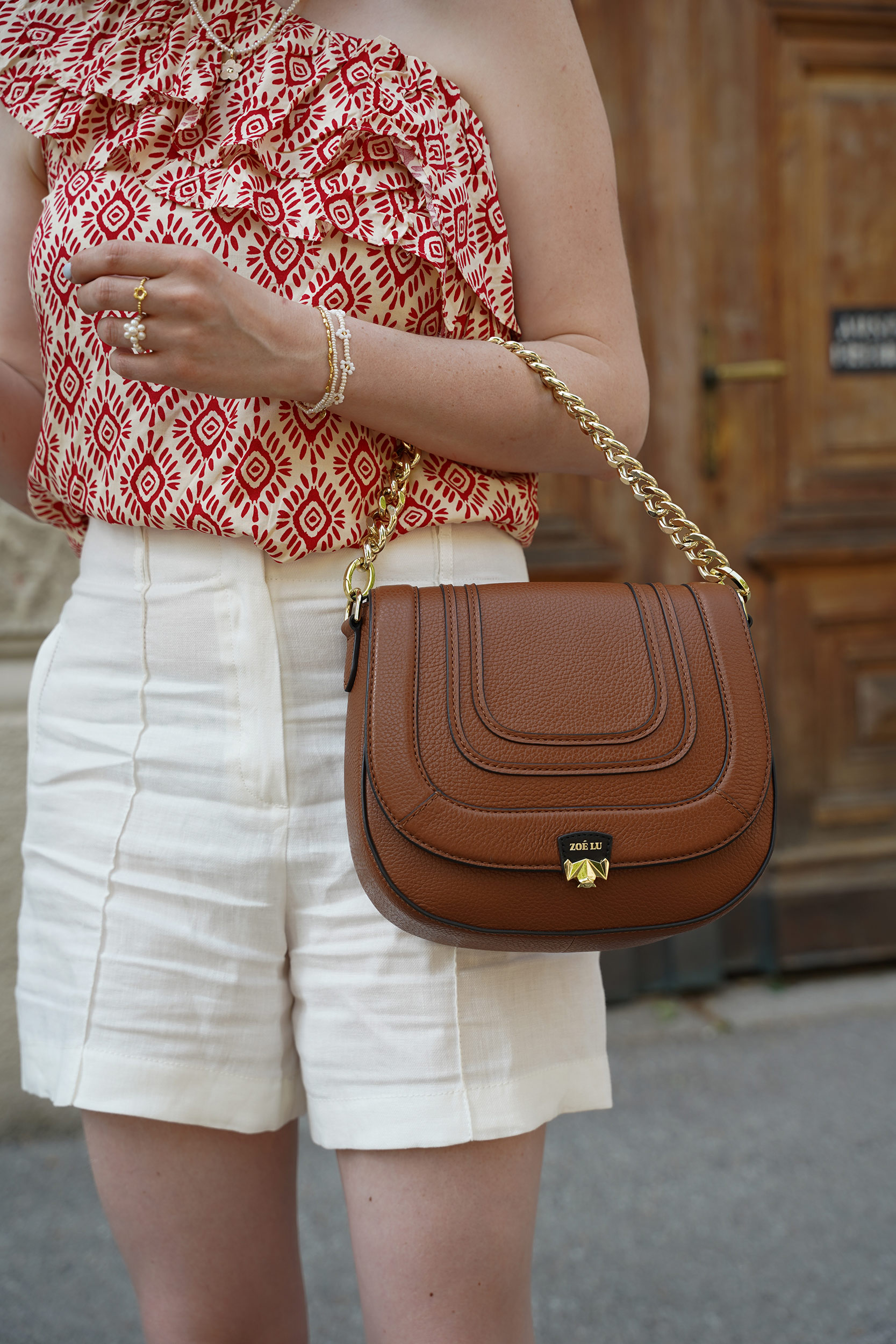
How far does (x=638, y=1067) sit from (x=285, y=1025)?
177 cm

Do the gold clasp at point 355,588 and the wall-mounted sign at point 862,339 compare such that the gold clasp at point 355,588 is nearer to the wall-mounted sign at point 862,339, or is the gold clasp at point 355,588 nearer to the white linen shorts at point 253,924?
the white linen shorts at point 253,924

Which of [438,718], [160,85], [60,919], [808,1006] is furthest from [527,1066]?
[808,1006]

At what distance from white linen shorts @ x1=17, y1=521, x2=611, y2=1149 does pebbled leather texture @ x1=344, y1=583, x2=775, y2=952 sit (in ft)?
0.23

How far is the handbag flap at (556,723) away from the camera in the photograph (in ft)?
2.88

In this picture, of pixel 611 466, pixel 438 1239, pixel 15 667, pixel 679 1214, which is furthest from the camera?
pixel 15 667

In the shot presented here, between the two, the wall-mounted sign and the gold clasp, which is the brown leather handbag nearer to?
the gold clasp

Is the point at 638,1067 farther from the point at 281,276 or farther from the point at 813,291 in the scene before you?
the point at 281,276

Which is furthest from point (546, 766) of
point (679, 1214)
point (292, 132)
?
point (679, 1214)

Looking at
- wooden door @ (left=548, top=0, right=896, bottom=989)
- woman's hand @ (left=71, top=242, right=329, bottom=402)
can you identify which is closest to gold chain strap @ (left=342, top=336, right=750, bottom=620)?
woman's hand @ (left=71, top=242, right=329, bottom=402)

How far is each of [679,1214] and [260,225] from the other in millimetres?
1839

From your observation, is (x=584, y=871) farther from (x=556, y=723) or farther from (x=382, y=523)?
(x=382, y=523)

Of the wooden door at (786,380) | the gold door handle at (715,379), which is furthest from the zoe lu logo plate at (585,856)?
the gold door handle at (715,379)

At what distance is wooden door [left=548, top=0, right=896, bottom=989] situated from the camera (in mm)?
2754

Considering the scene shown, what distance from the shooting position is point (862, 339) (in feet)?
9.66
